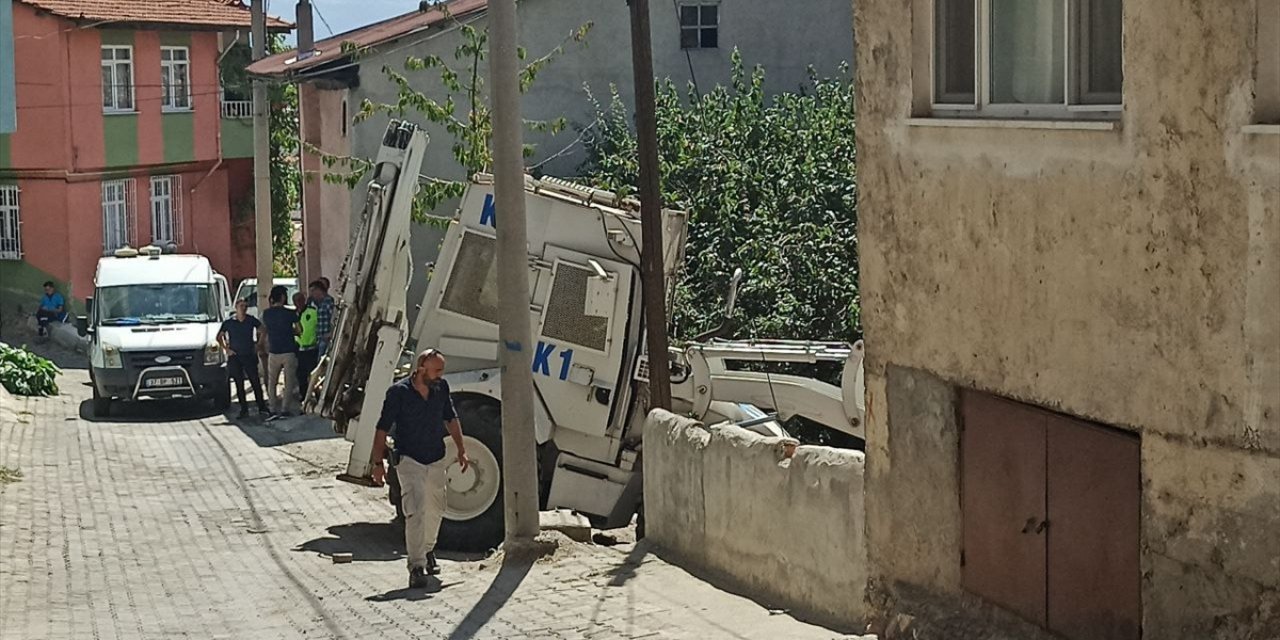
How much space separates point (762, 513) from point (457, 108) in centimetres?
1663

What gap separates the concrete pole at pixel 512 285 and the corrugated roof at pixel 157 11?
86.0ft

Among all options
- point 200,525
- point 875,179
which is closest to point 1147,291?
point 875,179

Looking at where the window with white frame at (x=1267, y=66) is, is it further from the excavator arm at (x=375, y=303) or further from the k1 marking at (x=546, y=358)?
the excavator arm at (x=375, y=303)

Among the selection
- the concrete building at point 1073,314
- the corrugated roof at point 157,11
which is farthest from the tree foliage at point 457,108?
the concrete building at point 1073,314

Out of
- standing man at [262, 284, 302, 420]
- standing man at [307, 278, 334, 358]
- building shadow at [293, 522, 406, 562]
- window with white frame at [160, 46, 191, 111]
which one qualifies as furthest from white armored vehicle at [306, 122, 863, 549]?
window with white frame at [160, 46, 191, 111]

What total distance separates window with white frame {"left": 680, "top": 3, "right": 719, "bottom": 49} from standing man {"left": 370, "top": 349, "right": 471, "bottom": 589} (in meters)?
16.6

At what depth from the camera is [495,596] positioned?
1268 cm

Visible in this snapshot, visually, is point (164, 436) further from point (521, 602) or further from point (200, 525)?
point (521, 602)

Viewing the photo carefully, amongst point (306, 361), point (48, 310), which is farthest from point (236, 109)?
point (306, 361)

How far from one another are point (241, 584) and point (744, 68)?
17037 millimetres

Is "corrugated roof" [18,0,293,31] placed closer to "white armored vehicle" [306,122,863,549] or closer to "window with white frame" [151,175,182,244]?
"window with white frame" [151,175,182,244]

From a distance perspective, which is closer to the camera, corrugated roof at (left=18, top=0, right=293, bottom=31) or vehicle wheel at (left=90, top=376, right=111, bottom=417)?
vehicle wheel at (left=90, top=376, right=111, bottom=417)

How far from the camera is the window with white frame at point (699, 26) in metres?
28.8

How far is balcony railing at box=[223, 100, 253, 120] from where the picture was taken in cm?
4159
